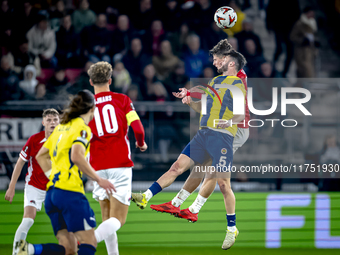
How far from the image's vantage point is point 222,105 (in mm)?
5871

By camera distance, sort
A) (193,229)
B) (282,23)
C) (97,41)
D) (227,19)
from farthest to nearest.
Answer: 1. (282,23)
2. (97,41)
3. (193,229)
4. (227,19)

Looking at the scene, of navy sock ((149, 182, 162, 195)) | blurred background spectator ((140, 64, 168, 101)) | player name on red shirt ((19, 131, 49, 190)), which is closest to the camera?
navy sock ((149, 182, 162, 195))

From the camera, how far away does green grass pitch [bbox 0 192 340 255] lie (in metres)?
7.26

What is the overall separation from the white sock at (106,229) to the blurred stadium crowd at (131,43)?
406 centimetres

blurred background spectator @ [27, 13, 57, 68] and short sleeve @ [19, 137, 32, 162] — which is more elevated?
blurred background spectator @ [27, 13, 57, 68]

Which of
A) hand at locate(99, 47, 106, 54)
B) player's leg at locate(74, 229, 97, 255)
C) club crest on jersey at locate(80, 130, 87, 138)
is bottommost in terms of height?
player's leg at locate(74, 229, 97, 255)

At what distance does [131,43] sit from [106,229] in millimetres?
5573

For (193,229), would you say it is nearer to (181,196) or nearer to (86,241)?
(181,196)

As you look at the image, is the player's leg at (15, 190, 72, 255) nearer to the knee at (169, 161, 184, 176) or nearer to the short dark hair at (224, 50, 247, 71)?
the knee at (169, 161, 184, 176)

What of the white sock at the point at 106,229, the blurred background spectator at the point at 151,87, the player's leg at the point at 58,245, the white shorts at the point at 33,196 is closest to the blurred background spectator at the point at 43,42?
the blurred background spectator at the point at 151,87

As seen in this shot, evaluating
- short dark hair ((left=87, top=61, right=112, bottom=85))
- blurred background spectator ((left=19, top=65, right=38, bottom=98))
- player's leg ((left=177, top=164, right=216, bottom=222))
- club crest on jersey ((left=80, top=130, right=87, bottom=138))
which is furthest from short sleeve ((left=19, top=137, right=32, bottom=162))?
blurred background spectator ((left=19, top=65, right=38, bottom=98))

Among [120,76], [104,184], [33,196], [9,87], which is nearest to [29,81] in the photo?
[9,87]

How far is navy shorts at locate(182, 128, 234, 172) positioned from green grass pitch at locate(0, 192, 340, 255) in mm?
1650

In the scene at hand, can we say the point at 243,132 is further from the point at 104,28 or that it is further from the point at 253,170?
the point at 104,28
